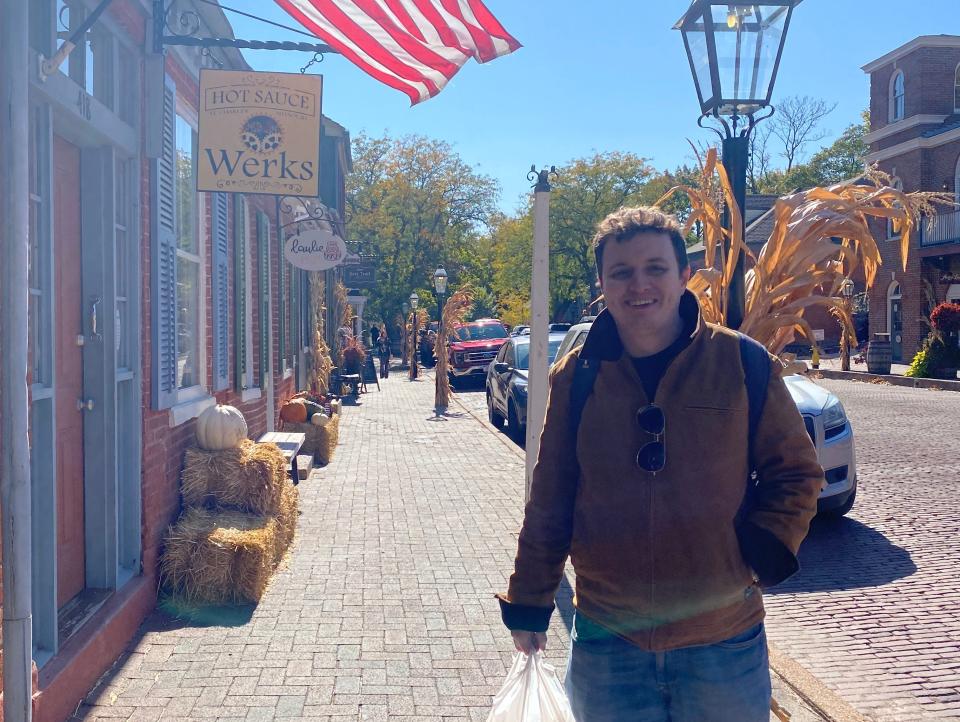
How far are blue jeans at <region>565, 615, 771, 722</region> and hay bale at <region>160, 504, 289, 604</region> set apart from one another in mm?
3275

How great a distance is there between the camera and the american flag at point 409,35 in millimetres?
4715

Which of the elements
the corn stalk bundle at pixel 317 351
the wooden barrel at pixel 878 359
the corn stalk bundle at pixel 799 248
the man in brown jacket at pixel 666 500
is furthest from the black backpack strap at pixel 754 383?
the wooden barrel at pixel 878 359

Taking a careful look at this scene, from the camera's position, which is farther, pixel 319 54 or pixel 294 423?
pixel 294 423

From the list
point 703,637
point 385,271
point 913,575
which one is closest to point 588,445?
point 703,637

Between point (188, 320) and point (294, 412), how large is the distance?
15.6 ft

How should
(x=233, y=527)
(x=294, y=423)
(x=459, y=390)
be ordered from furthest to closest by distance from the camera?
(x=459, y=390) → (x=294, y=423) → (x=233, y=527)

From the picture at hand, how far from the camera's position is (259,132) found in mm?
6359

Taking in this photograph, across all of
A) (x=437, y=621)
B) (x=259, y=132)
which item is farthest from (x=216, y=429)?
(x=437, y=621)

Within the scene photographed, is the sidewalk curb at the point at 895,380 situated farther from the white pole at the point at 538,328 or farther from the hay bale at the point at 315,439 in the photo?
the white pole at the point at 538,328

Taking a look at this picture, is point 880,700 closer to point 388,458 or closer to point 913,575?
point 913,575

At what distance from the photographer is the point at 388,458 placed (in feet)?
39.8

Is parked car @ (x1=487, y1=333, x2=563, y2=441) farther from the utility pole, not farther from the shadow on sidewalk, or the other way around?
the utility pole

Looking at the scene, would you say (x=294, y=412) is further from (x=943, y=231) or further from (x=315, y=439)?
(x=943, y=231)

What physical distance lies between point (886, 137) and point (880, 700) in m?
35.3
